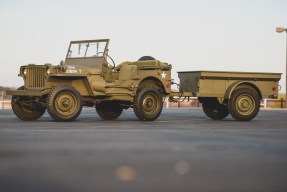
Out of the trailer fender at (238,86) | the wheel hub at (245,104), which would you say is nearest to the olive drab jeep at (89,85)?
the trailer fender at (238,86)

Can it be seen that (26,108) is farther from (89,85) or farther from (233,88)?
(233,88)

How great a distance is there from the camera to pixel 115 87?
16422 millimetres

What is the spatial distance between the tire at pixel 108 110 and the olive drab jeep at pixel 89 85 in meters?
0.04

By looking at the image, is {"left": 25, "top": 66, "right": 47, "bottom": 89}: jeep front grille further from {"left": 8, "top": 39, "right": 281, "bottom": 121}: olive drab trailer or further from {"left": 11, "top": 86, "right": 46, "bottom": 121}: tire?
{"left": 11, "top": 86, "right": 46, "bottom": 121}: tire

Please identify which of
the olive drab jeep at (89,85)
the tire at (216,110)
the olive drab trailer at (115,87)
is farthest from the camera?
the tire at (216,110)

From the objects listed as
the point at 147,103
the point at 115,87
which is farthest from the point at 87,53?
the point at 147,103

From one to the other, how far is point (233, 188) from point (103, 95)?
1160cm

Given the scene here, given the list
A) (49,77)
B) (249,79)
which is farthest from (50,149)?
(249,79)

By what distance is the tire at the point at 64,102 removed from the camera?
14961 millimetres

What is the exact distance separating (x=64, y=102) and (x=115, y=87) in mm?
1856

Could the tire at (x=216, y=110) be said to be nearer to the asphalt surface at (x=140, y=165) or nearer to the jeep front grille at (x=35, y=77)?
the jeep front grille at (x=35, y=77)

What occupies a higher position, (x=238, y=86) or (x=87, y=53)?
(x=87, y=53)

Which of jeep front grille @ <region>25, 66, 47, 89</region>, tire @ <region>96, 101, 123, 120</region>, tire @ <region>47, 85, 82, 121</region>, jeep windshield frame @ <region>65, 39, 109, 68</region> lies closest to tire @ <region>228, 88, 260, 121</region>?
tire @ <region>96, 101, 123, 120</region>

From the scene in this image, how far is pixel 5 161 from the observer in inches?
249
